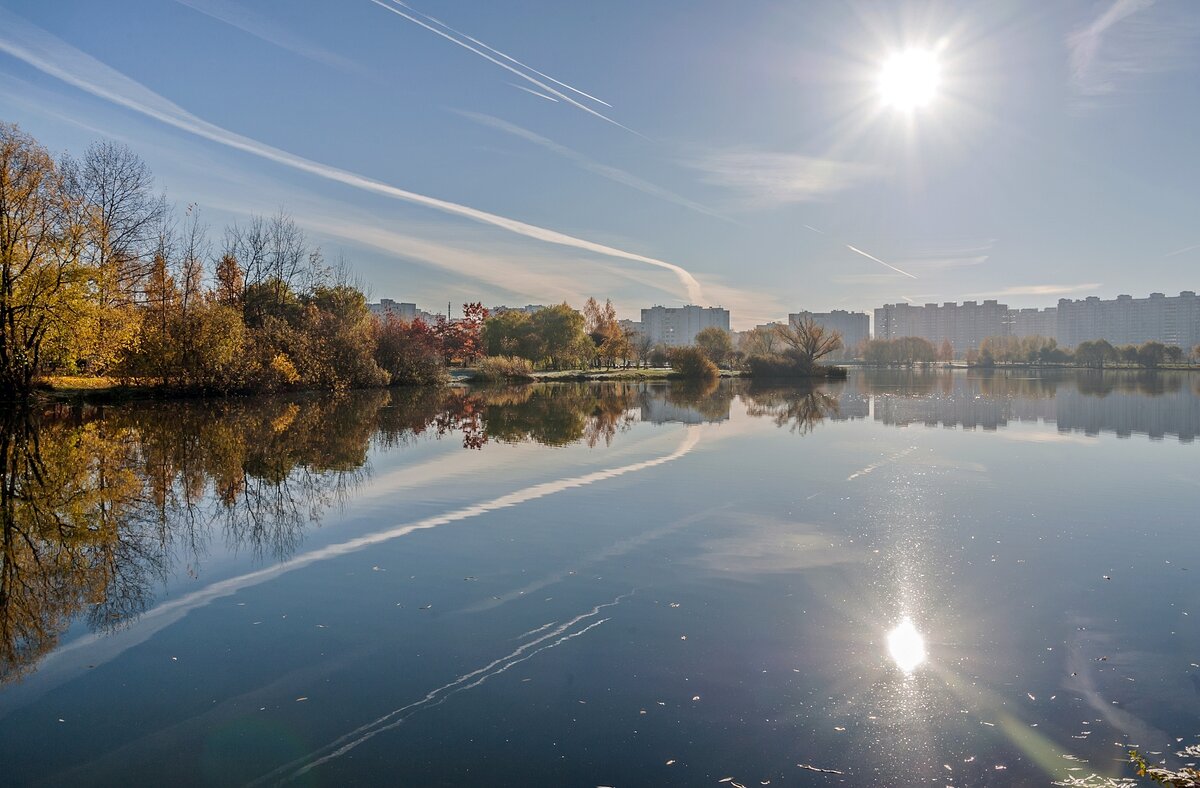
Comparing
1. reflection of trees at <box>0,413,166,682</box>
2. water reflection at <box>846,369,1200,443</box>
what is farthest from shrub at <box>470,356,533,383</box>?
reflection of trees at <box>0,413,166,682</box>

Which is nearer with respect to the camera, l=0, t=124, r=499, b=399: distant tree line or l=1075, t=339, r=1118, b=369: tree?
l=0, t=124, r=499, b=399: distant tree line

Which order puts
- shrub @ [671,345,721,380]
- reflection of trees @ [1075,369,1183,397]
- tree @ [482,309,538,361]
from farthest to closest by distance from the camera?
tree @ [482,309,538,361]
shrub @ [671,345,721,380]
reflection of trees @ [1075,369,1183,397]

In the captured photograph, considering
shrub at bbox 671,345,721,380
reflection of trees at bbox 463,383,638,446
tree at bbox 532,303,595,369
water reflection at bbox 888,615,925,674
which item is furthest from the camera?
tree at bbox 532,303,595,369

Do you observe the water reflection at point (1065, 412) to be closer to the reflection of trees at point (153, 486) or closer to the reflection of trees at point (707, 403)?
the reflection of trees at point (707, 403)

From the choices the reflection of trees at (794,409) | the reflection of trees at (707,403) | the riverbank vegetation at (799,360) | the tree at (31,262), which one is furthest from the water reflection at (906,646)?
the riverbank vegetation at (799,360)

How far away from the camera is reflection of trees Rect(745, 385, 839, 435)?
27.0 m

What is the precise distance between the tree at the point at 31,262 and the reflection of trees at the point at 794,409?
96.4ft

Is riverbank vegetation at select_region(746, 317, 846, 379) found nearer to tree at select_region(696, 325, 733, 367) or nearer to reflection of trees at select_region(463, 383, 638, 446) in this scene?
tree at select_region(696, 325, 733, 367)

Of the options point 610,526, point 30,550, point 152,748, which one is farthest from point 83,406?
point 152,748

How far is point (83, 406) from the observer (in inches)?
1185

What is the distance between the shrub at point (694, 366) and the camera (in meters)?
71.9

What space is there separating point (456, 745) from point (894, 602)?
4.81 meters

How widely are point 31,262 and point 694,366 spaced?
53.8 metres

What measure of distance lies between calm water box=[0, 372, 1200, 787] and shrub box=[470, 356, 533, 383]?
150 feet
